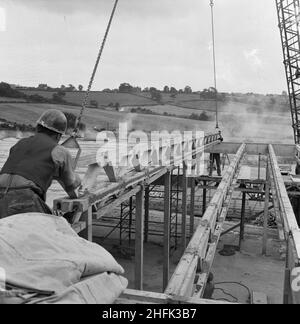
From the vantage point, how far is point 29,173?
381cm

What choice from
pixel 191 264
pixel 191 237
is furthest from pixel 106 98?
pixel 191 264

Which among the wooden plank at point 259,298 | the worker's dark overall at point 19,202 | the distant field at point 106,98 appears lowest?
the wooden plank at point 259,298

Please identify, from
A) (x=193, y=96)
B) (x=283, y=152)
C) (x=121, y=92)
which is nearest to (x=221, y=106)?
(x=193, y=96)

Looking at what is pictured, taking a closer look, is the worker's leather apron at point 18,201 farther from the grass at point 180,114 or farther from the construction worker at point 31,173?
the grass at point 180,114

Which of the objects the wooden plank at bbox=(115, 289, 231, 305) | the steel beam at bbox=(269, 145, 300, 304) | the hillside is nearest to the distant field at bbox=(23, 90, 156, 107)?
the hillside

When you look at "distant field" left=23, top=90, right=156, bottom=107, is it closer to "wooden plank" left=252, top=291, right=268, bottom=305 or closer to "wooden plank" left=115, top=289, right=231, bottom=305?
"wooden plank" left=252, top=291, right=268, bottom=305

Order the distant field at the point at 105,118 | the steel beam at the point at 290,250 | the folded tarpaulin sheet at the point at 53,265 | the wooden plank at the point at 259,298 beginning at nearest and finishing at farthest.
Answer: the folded tarpaulin sheet at the point at 53,265 < the steel beam at the point at 290,250 < the wooden plank at the point at 259,298 < the distant field at the point at 105,118

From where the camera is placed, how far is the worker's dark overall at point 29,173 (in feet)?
12.4

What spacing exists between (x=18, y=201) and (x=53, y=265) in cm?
142

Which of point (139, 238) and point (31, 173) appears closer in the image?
point (31, 173)

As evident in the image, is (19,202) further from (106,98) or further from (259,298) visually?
(106,98)

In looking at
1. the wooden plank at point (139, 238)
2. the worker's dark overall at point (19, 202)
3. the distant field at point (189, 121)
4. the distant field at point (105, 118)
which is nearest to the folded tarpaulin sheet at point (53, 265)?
the worker's dark overall at point (19, 202)
